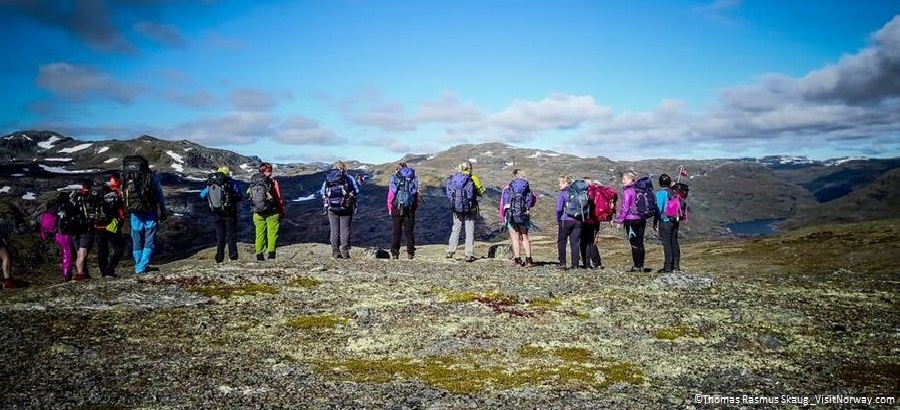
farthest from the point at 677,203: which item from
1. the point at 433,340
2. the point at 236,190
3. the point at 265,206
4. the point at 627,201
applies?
the point at 236,190

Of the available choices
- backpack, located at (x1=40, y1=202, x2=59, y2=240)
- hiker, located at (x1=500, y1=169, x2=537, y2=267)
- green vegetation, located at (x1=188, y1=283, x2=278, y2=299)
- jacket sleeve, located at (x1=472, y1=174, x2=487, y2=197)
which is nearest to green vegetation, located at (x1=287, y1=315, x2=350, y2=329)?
green vegetation, located at (x1=188, y1=283, x2=278, y2=299)

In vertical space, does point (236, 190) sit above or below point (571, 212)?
above

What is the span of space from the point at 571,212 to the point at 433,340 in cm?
1130

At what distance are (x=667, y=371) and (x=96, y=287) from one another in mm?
15268

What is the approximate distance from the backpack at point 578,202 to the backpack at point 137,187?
15.8m

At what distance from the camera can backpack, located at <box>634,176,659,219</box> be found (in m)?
20.7

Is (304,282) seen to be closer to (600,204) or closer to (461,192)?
(461,192)

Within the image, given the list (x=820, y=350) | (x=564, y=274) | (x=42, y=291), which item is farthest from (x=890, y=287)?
(x=42, y=291)

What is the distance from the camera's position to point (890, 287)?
1755 centimetres

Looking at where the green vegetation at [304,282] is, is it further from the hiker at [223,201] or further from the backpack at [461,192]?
the backpack at [461,192]

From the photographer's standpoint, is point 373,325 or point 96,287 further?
point 96,287

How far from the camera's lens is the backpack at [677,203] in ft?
67.1

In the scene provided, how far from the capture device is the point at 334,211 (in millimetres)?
22406

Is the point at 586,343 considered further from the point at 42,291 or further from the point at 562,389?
the point at 42,291
